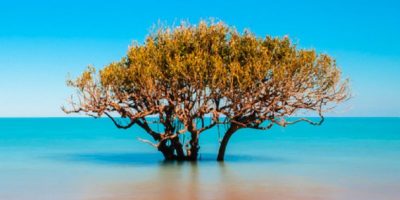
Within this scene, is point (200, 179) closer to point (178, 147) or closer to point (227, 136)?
point (227, 136)

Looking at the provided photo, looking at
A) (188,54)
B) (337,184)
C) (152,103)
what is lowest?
(337,184)

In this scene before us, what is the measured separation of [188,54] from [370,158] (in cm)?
1773

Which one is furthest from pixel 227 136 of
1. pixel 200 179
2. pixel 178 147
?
pixel 200 179

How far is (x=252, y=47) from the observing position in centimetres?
3172

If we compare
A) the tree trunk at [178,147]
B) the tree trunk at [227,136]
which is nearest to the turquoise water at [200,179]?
the tree trunk at [227,136]

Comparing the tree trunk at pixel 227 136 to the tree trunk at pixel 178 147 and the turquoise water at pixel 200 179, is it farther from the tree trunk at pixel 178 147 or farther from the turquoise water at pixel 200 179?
the tree trunk at pixel 178 147

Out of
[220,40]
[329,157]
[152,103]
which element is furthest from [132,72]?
[329,157]

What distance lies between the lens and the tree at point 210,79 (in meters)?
31.1

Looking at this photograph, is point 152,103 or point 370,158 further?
point 370,158

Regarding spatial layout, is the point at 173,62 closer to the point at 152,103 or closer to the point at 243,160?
the point at 152,103

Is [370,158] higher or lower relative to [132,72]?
lower

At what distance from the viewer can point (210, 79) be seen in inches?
1225

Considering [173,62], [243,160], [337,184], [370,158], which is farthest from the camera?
[370,158]

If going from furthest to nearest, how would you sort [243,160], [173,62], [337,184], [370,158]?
[370,158] < [243,160] < [173,62] < [337,184]
